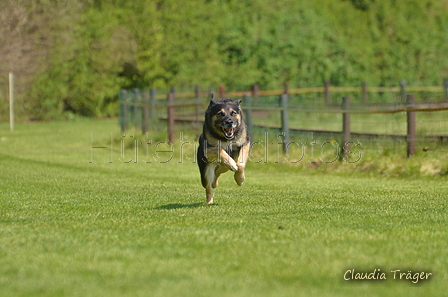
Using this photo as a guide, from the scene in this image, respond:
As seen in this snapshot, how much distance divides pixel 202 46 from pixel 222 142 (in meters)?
26.5

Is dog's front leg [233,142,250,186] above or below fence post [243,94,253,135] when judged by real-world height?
below

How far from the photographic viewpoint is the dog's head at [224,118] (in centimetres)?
916

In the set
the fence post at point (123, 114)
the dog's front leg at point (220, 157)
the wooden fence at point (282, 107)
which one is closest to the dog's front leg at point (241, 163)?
the dog's front leg at point (220, 157)

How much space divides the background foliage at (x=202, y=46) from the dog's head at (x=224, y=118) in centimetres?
2049

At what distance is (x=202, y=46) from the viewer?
116 ft

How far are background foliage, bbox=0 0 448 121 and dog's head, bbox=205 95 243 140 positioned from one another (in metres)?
20.5

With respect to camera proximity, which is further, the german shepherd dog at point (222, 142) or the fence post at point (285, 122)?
the fence post at point (285, 122)

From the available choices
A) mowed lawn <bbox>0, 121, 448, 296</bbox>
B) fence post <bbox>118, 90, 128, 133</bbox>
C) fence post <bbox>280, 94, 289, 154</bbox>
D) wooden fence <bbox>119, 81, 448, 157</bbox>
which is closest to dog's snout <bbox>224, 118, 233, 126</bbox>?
mowed lawn <bbox>0, 121, 448, 296</bbox>

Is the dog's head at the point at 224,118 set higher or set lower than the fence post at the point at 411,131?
Answer: higher

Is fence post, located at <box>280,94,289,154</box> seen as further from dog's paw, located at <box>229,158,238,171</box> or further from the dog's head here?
dog's paw, located at <box>229,158,238,171</box>

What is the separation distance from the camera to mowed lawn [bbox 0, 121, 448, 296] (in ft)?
17.2

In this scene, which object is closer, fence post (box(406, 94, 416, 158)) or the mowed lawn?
the mowed lawn

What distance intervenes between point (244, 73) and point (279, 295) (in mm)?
31728

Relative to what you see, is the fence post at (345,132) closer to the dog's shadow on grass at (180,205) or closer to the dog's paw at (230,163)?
the dog's shadow on grass at (180,205)
